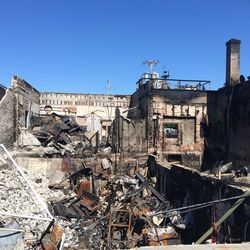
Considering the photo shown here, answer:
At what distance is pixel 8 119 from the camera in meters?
19.5

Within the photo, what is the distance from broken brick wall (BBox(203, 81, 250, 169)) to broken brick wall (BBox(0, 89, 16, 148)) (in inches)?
477

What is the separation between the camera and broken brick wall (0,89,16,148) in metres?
18.6

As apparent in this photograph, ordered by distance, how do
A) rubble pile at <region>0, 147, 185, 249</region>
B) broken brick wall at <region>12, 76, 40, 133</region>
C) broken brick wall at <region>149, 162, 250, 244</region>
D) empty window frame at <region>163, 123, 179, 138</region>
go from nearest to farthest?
broken brick wall at <region>149, 162, 250, 244</region> → rubble pile at <region>0, 147, 185, 249</region> → broken brick wall at <region>12, 76, 40, 133</region> → empty window frame at <region>163, 123, 179, 138</region>

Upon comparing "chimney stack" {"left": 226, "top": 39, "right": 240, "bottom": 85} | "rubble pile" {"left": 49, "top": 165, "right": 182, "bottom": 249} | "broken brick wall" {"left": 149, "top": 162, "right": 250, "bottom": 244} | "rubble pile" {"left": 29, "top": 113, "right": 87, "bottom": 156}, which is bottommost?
"rubble pile" {"left": 49, "top": 165, "right": 182, "bottom": 249}

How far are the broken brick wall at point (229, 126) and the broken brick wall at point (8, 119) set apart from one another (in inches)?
477

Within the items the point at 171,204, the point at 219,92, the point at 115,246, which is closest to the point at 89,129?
the point at 219,92

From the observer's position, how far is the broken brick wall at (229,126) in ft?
58.8

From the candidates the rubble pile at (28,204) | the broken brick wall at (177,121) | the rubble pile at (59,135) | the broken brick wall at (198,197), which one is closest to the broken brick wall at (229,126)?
the broken brick wall at (177,121)

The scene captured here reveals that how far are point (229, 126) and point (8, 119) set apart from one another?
509 inches

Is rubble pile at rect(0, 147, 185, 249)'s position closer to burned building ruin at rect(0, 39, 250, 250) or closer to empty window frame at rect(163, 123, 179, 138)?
burned building ruin at rect(0, 39, 250, 250)

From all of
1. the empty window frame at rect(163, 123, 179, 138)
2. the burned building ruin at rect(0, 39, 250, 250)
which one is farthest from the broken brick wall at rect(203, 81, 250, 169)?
the empty window frame at rect(163, 123, 179, 138)

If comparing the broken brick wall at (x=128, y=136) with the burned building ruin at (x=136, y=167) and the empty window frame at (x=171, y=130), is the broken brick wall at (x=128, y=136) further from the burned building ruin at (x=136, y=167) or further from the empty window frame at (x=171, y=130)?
the empty window frame at (x=171, y=130)

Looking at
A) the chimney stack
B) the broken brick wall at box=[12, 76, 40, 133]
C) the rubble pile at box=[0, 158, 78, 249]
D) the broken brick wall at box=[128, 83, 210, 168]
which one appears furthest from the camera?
the broken brick wall at box=[128, 83, 210, 168]

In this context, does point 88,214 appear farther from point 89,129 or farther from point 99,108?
point 99,108
